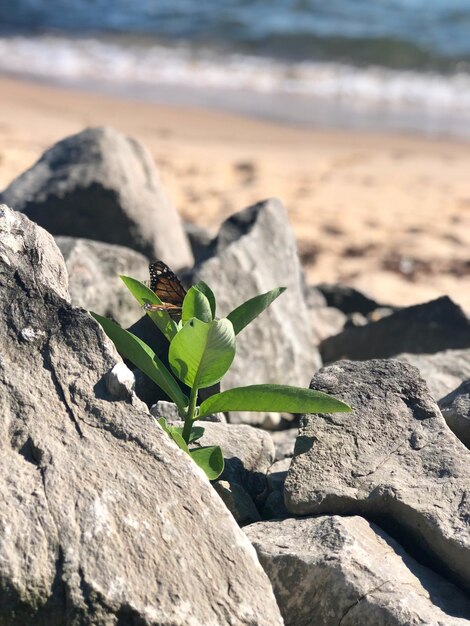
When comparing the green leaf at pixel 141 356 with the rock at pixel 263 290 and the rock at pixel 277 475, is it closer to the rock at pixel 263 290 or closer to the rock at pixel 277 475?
the rock at pixel 277 475

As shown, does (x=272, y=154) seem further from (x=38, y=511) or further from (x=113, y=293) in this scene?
(x=38, y=511)

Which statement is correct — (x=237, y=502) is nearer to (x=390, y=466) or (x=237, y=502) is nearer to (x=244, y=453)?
(x=244, y=453)

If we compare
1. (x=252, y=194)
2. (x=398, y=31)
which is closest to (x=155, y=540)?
(x=252, y=194)

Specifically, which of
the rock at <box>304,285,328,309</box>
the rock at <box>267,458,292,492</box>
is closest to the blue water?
the rock at <box>304,285,328,309</box>

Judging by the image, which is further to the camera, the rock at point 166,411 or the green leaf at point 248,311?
the rock at point 166,411

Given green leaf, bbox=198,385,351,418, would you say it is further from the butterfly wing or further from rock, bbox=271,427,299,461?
rock, bbox=271,427,299,461

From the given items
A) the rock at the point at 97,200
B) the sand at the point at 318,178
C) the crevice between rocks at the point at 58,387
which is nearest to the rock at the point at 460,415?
the crevice between rocks at the point at 58,387
